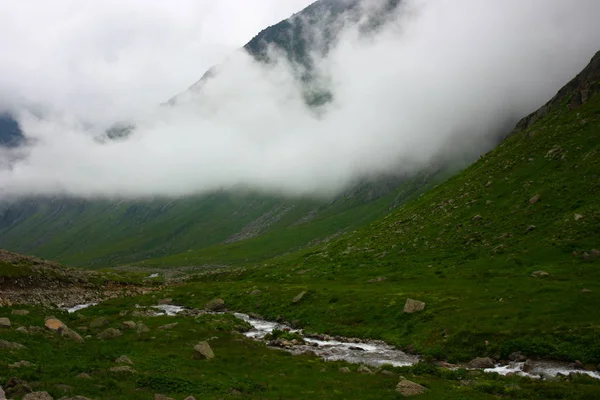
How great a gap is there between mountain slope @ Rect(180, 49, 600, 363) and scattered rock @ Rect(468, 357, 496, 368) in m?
1.71

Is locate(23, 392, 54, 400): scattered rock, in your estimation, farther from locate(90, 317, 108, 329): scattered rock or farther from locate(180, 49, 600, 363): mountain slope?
locate(90, 317, 108, 329): scattered rock

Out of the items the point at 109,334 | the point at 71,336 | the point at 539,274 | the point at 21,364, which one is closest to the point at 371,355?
the point at 539,274

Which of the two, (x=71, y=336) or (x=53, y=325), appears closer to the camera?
(x=71, y=336)

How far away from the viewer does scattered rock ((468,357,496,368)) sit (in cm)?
3500

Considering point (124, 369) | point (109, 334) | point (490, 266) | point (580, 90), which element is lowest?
point (490, 266)

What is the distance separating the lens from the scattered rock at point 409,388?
88.0 ft


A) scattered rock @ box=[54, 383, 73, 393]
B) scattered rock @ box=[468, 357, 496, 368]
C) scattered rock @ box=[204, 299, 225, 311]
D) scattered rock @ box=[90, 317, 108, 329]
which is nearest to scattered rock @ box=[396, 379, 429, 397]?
scattered rock @ box=[468, 357, 496, 368]

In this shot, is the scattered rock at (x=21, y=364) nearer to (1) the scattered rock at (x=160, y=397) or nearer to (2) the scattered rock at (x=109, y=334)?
(1) the scattered rock at (x=160, y=397)

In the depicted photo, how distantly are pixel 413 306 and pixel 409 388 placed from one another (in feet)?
80.9

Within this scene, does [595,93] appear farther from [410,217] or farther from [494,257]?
[494,257]

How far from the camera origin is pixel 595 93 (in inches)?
4173

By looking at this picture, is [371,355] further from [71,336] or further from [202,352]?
[71,336]

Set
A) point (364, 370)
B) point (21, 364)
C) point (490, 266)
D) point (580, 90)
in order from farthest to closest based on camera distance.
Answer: point (580, 90) → point (490, 266) → point (364, 370) → point (21, 364)

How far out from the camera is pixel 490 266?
63.5 metres
